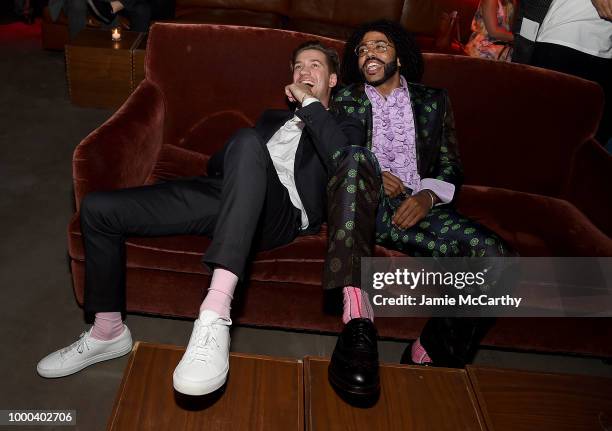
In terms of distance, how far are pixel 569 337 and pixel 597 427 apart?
2.12ft

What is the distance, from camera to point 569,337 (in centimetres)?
212

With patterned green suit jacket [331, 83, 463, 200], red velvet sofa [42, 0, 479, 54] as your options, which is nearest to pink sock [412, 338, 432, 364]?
patterned green suit jacket [331, 83, 463, 200]

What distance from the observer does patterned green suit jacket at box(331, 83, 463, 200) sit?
2.18m

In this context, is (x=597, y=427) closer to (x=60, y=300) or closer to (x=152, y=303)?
(x=152, y=303)

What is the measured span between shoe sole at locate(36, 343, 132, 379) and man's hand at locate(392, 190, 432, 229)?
1.05 m

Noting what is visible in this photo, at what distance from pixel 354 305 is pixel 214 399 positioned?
18.2 inches

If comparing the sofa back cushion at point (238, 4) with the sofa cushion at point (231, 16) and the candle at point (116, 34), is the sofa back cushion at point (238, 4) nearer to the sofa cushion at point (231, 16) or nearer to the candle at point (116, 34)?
the sofa cushion at point (231, 16)

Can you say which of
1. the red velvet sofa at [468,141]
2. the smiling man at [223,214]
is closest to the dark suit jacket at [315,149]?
the smiling man at [223,214]

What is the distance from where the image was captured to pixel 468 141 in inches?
97.9

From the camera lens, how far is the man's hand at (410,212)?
6.49 ft

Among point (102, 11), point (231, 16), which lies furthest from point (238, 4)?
point (102, 11)

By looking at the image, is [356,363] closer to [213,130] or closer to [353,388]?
[353,388]

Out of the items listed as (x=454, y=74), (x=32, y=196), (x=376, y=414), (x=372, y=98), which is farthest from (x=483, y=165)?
(x=32, y=196)

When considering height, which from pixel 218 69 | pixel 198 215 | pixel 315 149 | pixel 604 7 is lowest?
pixel 198 215
